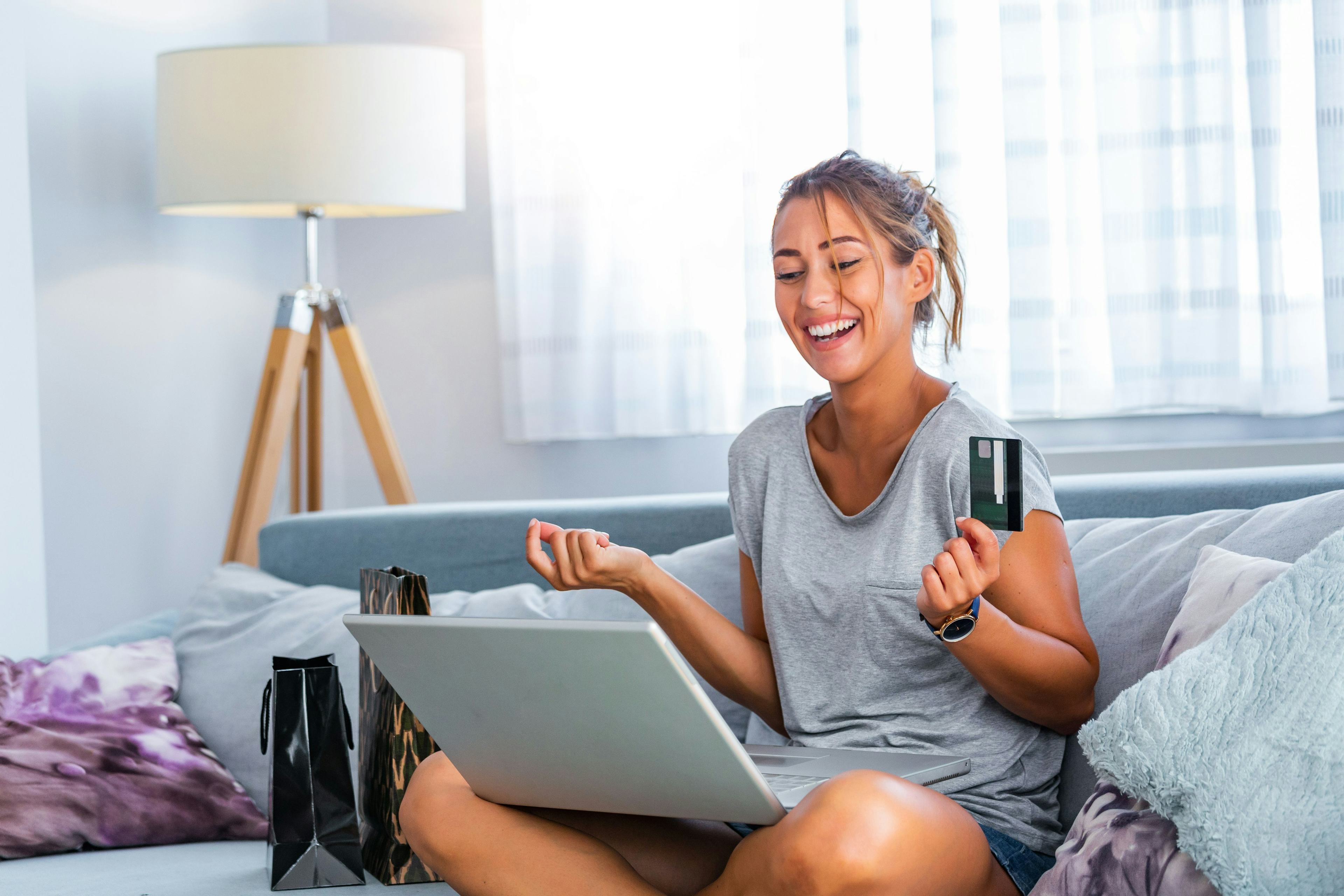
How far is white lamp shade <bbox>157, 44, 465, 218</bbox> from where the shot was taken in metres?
2.25

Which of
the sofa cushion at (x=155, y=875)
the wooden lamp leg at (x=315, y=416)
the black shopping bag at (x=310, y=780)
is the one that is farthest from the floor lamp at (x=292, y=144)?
the black shopping bag at (x=310, y=780)

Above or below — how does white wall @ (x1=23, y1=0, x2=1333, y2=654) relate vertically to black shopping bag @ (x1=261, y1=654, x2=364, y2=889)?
above

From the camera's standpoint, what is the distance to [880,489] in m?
1.28

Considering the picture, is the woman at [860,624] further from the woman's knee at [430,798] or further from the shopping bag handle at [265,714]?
the shopping bag handle at [265,714]

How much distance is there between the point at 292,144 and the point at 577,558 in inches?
53.1

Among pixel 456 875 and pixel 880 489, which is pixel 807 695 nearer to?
pixel 880 489

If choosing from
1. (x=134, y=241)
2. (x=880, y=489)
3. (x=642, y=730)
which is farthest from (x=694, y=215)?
(x=642, y=730)

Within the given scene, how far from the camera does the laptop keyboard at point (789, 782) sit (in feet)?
3.31

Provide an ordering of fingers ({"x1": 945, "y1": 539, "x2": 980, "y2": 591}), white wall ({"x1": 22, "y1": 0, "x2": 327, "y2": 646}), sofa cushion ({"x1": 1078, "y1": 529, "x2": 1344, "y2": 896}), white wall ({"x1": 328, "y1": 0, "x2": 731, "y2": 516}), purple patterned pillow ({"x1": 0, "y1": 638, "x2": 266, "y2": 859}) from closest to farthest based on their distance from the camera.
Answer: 1. sofa cushion ({"x1": 1078, "y1": 529, "x2": 1344, "y2": 896})
2. fingers ({"x1": 945, "y1": 539, "x2": 980, "y2": 591})
3. purple patterned pillow ({"x1": 0, "y1": 638, "x2": 266, "y2": 859})
4. white wall ({"x1": 22, "y1": 0, "x2": 327, "y2": 646})
5. white wall ({"x1": 328, "y1": 0, "x2": 731, "y2": 516})

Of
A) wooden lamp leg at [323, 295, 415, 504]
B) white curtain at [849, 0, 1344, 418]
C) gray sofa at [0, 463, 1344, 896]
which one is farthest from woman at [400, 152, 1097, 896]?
wooden lamp leg at [323, 295, 415, 504]

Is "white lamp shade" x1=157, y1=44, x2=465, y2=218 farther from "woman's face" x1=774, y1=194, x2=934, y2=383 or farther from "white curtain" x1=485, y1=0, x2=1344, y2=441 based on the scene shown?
"woman's face" x1=774, y1=194, x2=934, y2=383

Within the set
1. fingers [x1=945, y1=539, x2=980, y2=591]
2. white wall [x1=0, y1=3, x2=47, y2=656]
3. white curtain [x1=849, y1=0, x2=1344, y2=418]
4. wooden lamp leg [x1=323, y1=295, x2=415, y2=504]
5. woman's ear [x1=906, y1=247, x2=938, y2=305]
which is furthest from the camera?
wooden lamp leg [x1=323, y1=295, x2=415, y2=504]

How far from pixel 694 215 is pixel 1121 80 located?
828 mm

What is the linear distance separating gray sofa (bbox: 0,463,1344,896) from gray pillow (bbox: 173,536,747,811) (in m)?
0.09
